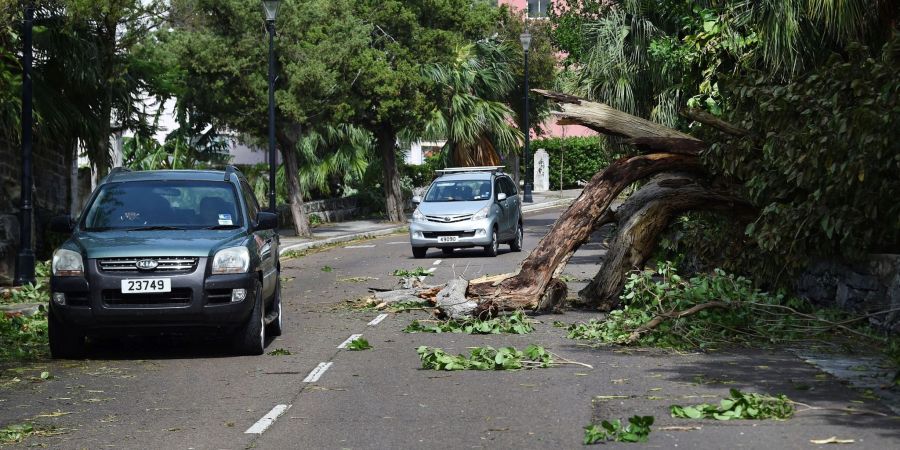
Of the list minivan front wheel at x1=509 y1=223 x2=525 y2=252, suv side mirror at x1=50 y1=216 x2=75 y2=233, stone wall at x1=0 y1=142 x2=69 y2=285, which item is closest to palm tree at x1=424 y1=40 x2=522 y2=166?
minivan front wheel at x1=509 y1=223 x2=525 y2=252

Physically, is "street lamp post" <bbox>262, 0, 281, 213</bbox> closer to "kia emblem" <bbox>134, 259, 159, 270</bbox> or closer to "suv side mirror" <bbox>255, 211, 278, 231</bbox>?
"suv side mirror" <bbox>255, 211, 278, 231</bbox>

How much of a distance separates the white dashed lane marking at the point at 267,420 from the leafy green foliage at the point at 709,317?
180 inches

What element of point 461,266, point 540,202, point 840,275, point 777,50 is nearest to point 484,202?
point 461,266

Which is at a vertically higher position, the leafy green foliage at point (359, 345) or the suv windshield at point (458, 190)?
the suv windshield at point (458, 190)

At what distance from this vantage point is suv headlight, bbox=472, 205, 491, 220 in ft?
85.9

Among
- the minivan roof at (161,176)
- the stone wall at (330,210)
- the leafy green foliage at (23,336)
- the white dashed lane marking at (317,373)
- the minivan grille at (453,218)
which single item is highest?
the minivan roof at (161,176)

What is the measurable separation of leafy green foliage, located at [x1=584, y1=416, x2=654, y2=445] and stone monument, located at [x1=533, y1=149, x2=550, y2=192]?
188 feet

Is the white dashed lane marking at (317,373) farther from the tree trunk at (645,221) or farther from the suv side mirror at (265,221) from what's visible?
the tree trunk at (645,221)

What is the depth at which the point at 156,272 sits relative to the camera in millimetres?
11641

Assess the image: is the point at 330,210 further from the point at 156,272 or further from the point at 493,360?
the point at 493,360

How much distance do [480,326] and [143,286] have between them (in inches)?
162

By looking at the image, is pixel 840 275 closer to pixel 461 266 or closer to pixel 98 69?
pixel 461 266

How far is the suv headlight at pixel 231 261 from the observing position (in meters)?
11.9

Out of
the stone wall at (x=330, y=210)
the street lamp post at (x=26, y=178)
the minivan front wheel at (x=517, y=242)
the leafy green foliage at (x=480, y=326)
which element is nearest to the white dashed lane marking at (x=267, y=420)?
the leafy green foliage at (x=480, y=326)
